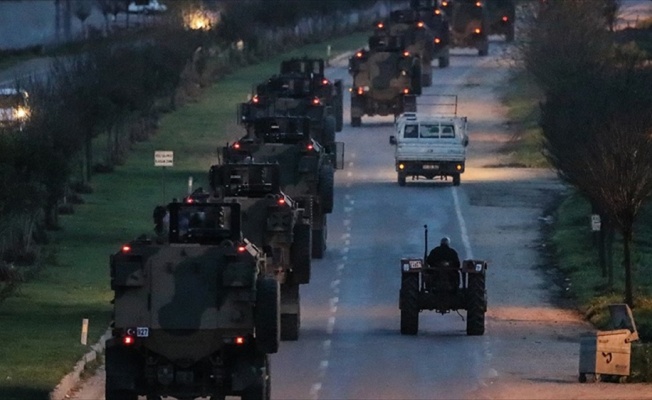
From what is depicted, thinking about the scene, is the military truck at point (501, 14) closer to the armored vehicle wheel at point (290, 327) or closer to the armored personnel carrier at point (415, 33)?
the armored personnel carrier at point (415, 33)

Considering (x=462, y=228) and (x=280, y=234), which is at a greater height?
(x=280, y=234)

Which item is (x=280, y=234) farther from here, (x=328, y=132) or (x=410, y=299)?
→ (x=328, y=132)

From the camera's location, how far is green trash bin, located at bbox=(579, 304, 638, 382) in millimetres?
27594

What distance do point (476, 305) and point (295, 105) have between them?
2013 cm

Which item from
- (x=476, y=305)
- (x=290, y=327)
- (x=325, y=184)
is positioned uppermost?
(x=325, y=184)

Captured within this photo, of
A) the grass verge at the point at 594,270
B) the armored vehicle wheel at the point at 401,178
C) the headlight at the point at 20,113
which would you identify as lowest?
the armored vehicle wheel at the point at 401,178

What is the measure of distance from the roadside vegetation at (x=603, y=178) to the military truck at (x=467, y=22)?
3576cm

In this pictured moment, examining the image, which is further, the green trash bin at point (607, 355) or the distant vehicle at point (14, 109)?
the distant vehicle at point (14, 109)

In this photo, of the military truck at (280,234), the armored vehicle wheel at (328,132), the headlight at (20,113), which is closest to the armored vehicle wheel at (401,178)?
the armored vehicle wheel at (328,132)

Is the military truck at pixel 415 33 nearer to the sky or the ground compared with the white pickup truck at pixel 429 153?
nearer to the sky

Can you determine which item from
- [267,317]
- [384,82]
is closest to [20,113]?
[267,317]

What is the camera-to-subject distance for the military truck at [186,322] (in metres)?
22.5

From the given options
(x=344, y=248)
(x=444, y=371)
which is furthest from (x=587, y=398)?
(x=344, y=248)

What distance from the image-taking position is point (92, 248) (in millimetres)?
41062
